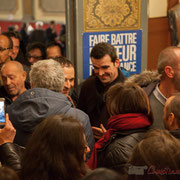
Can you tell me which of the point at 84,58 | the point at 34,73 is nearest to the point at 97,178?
the point at 34,73

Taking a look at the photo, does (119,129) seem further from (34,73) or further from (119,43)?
(119,43)

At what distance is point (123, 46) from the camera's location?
3848mm

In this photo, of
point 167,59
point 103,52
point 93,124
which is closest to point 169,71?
point 167,59

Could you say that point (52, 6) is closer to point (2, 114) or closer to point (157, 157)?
point (2, 114)

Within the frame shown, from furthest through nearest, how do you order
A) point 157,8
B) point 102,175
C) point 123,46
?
point 157,8 → point 123,46 → point 102,175

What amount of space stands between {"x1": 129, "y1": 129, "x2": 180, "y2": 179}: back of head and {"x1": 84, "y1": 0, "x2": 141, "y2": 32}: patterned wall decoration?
235cm

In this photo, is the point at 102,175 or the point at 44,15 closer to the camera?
the point at 102,175

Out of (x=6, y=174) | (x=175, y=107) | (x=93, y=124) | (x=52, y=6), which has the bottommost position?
(x=93, y=124)

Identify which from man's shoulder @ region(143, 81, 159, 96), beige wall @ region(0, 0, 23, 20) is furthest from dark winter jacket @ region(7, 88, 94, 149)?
beige wall @ region(0, 0, 23, 20)

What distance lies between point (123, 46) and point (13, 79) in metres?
1.35

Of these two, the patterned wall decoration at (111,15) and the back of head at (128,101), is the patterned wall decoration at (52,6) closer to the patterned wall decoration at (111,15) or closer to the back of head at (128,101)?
the patterned wall decoration at (111,15)

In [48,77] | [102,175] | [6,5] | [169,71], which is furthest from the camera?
[6,5]

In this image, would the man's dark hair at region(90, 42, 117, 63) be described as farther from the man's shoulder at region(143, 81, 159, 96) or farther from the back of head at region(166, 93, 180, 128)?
the back of head at region(166, 93, 180, 128)

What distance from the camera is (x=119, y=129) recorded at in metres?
1.91
